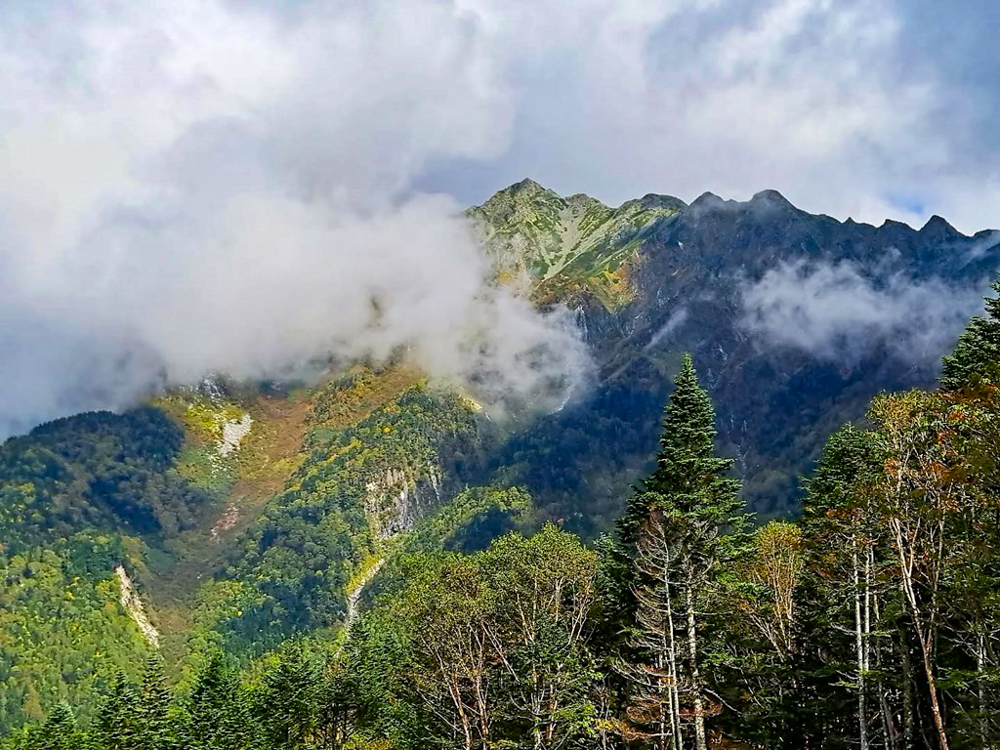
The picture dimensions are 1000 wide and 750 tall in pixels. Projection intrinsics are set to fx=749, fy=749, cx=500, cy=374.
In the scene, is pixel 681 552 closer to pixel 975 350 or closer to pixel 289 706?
pixel 975 350

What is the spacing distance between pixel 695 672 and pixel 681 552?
243 inches

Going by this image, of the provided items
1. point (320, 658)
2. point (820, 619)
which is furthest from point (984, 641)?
point (320, 658)

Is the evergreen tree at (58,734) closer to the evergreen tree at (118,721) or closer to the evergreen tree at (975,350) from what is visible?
the evergreen tree at (118,721)

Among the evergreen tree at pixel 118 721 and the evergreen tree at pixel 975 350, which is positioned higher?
the evergreen tree at pixel 975 350

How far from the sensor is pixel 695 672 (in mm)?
39219

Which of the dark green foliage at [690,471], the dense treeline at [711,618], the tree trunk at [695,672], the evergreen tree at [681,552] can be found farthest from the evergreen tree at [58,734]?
the dark green foliage at [690,471]

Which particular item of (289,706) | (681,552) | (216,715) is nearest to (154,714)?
(216,715)

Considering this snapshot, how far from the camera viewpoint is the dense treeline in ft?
100

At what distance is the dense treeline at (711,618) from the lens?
100ft

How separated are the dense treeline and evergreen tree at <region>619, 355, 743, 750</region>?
0.46ft

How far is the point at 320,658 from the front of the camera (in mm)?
101250

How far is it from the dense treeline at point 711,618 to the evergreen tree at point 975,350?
9.9 inches

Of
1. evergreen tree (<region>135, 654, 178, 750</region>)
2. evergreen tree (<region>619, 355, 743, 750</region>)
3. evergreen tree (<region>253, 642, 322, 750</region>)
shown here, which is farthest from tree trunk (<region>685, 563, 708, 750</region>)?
evergreen tree (<region>135, 654, 178, 750</region>)

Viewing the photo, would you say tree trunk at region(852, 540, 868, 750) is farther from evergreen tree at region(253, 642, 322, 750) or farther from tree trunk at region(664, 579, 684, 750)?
evergreen tree at region(253, 642, 322, 750)
